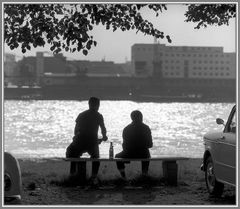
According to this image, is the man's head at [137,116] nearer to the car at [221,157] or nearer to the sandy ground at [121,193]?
the sandy ground at [121,193]

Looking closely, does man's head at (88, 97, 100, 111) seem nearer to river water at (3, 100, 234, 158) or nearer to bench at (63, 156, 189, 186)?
bench at (63, 156, 189, 186)

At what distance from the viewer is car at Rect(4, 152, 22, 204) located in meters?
6.80

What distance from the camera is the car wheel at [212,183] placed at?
7.96 metres

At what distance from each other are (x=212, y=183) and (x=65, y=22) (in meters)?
4.39

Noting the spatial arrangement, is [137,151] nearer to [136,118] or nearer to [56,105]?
[136,118]

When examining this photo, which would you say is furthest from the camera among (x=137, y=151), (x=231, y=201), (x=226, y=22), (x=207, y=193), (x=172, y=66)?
(x=172, y=66)

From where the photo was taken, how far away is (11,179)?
684 centimetres

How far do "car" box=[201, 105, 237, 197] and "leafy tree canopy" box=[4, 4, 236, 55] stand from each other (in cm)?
302

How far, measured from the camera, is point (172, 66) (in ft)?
448

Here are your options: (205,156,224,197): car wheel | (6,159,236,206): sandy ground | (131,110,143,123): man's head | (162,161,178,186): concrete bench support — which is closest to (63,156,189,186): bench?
(162,161,178,186): concrete bench support

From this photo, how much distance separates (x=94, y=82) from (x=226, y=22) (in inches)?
4978

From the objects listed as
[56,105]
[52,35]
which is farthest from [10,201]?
[56,105]

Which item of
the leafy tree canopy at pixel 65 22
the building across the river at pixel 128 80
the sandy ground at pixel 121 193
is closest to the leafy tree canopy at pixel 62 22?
the leafy tree canopy at pixel 65 22

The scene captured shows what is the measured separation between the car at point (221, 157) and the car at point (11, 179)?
2.68 metres
